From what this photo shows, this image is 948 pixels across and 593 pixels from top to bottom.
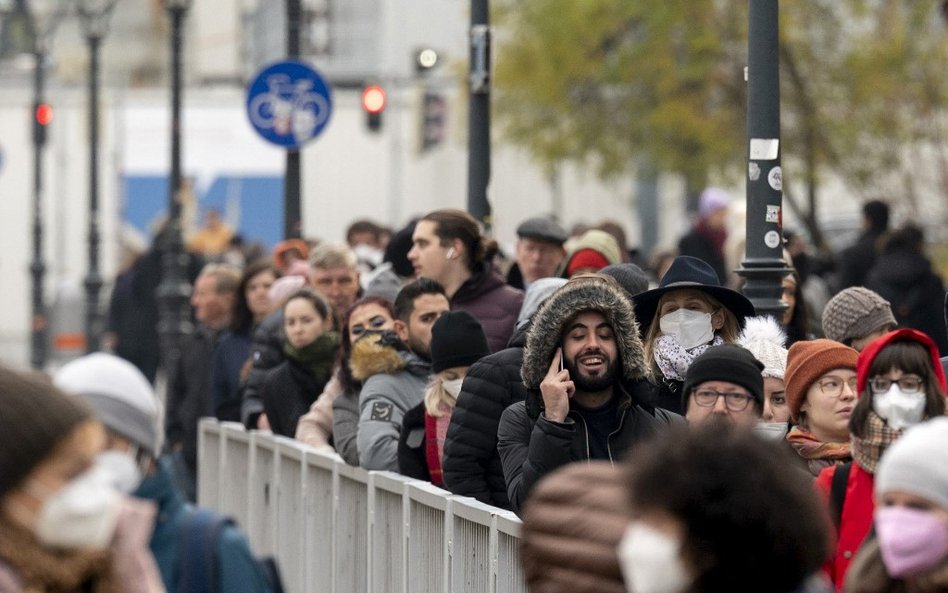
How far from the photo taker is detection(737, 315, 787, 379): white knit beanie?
8.36 metres

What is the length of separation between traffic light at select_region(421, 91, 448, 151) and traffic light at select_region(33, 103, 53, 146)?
6537mm

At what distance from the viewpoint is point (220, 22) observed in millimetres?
59812

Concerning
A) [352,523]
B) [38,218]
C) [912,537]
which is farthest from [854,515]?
[38,218]

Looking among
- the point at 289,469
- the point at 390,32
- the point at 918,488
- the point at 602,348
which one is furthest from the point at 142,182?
the point at 918,488

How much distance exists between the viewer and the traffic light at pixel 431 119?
37125 mm

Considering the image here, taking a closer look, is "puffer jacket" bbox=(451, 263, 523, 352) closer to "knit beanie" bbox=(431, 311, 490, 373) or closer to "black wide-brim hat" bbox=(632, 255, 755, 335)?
"knit beanie" bbox=(431, 311, 490, 373)

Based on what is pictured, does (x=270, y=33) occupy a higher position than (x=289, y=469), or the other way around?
(x=270, y=33)

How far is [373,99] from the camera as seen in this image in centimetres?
2286

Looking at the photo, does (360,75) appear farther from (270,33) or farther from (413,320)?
(413,320)

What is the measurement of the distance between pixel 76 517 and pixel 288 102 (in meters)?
14.4

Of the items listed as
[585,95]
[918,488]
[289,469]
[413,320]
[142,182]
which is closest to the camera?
[918,488]

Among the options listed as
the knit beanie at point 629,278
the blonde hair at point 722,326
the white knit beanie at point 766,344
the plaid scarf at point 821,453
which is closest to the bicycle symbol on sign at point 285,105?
the knit beanie at point 629,278

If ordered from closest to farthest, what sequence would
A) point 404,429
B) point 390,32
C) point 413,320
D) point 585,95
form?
1. point 404,429
2. point 413,320
3. point 585,95
4. point 390,32

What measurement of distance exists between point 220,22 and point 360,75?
8727 mm
